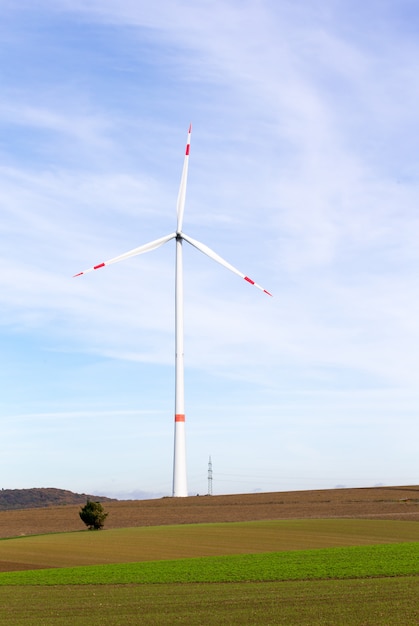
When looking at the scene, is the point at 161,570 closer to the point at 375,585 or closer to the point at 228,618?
the point at 375,585

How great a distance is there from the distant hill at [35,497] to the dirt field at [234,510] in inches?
2948

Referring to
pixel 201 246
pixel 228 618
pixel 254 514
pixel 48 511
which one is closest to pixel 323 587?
pixel 228 618

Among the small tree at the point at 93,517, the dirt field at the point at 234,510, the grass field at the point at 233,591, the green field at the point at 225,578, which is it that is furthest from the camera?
the dirt field at the point at 234,510

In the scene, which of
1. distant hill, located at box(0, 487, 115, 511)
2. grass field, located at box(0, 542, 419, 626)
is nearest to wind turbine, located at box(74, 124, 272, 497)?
grass field, located at box(0, 542, 419, 626)

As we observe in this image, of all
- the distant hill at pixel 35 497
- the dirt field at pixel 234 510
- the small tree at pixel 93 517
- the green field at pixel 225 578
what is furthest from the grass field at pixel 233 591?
the distant hill at pixel 35 497

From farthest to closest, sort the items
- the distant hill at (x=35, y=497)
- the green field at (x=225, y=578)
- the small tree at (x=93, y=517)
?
the distant hill at (x=35, y=497) → the small tree at (x=93, y=517) → the green field at (x=225, y=578)

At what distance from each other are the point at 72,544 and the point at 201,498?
44.0 m

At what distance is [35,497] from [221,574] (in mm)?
156744

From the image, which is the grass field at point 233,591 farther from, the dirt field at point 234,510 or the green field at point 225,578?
the dirt field at point 234,510

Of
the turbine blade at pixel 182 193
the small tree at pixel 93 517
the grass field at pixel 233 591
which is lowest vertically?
the grass field at pixel 233 591

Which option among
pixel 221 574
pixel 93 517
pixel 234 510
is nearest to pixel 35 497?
pixel 234 510

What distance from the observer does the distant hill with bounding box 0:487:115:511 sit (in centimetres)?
17875

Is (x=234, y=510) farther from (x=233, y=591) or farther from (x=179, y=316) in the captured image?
(x=233, y=591)

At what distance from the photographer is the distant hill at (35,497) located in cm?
17875
